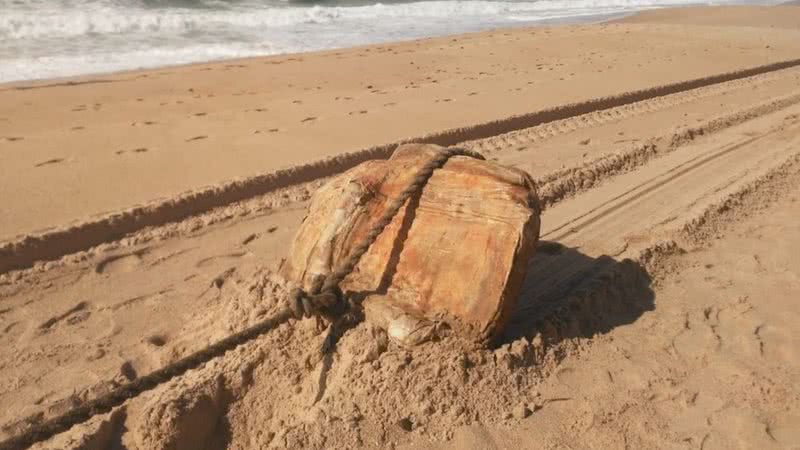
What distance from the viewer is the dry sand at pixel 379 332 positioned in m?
2.48

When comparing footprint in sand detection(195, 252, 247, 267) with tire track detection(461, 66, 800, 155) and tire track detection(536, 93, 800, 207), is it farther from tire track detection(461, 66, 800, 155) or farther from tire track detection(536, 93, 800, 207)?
tire track detection(461, 66, 800, 155)

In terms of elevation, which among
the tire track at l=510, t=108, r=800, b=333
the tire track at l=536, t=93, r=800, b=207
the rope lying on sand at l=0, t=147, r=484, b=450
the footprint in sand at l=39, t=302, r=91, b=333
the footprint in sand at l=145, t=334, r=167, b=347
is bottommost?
the footprint in sand at l=39, t=302, r=91, b=333

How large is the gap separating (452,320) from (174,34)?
1370cm

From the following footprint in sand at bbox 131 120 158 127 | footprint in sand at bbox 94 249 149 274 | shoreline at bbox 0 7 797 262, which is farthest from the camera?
footprint in sand at bbox 131 120 158 127

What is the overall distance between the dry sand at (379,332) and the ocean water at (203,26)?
4.25 metres

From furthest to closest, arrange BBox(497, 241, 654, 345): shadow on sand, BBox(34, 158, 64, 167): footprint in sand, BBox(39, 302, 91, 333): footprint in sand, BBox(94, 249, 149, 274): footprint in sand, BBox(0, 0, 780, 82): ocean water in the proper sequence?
BBox(0, 0, 780, 82): ocean water → BBox(34, 158, 64, 167): footprint in sand → BBox(94, 249, 149, 274): footprint in sand → BBox(39, 302, 91, 333): footprint in sand → BBox(497, 241, 654, 345): shadow on sand

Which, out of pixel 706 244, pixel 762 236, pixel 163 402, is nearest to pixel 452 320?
pixel 163 402

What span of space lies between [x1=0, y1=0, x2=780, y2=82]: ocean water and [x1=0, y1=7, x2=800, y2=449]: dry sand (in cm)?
425

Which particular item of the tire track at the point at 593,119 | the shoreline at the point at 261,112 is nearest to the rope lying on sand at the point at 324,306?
the shoreline at the point at 261,112

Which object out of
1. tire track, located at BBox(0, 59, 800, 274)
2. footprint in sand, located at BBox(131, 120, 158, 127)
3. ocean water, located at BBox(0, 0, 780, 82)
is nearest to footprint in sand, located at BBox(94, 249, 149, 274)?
tire track, located at BBox(0, 59, 800, 274)

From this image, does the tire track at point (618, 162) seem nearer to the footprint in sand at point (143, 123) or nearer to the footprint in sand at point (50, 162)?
the footprint in sand at point (50, 162)

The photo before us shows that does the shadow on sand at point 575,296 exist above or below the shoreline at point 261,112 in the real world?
above

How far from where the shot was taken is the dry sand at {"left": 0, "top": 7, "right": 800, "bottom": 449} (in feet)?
8.14

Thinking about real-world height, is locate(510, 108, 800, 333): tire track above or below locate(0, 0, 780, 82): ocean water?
above
